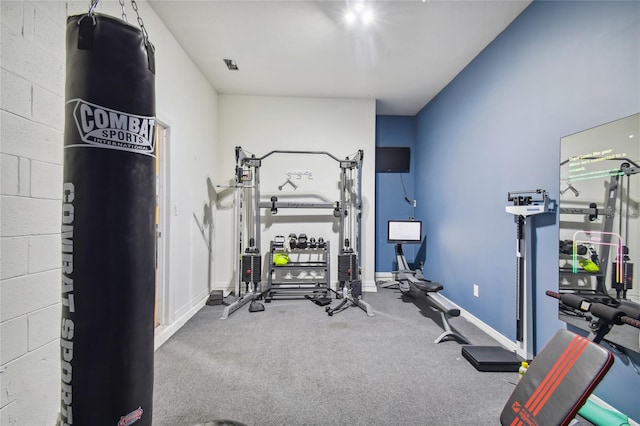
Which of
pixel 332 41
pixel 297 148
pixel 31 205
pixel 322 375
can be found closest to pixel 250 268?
pixel 322 375

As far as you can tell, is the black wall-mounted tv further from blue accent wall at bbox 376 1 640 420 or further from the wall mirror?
the wall mirror

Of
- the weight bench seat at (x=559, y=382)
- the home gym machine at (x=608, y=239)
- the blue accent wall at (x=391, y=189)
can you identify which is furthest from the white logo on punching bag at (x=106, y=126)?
the blue accent wall at (x=391, y=189)

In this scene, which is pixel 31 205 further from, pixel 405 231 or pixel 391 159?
pixel 391 159

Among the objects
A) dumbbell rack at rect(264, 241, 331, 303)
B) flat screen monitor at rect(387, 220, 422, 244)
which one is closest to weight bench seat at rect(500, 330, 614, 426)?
dumbbell rack at rect(264, 241, 331, 303)

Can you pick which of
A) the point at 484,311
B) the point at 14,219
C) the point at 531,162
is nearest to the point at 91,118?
the point at 14,219

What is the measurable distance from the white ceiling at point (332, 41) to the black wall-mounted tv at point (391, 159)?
1101 millimetres

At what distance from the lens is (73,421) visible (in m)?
0.77

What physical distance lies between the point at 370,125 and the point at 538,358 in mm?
3632

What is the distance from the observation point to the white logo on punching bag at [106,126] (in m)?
0.78

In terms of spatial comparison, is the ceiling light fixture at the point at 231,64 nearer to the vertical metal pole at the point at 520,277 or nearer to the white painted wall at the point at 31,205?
the white painted wall at the point at 31,205

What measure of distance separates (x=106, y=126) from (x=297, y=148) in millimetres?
3428

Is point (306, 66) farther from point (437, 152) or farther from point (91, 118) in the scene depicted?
point (91, 118)

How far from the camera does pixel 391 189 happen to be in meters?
4.72

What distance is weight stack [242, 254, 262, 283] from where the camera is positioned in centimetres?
339
